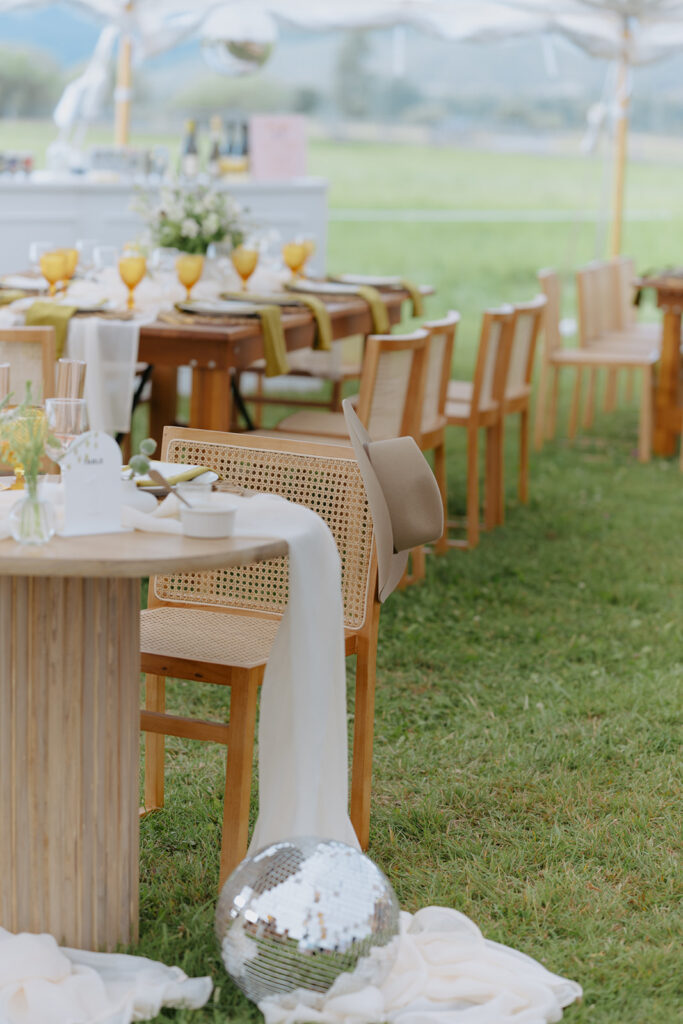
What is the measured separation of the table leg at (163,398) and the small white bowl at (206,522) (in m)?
3.45

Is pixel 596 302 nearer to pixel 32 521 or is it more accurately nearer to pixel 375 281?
pixel 375 281

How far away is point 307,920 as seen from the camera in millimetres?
1984

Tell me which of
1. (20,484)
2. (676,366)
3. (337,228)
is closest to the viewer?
(20,484)

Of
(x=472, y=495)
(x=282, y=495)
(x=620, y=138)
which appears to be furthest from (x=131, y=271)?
(x=620, y=138)

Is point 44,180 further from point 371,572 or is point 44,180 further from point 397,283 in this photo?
point 371,572

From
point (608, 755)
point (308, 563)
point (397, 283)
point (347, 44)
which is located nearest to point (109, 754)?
point (308, 563)

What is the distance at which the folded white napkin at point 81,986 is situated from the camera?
2.00 metres

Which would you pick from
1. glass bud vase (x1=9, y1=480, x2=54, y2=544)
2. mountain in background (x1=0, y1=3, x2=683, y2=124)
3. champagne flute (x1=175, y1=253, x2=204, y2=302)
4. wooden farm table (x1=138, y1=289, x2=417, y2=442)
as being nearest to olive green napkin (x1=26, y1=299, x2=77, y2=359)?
wooden farm table (x1=138, y1=289, x2=417, y2=442)

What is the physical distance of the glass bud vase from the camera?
1.90 meters

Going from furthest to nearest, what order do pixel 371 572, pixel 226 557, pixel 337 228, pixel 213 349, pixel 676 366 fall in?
pixel 337 228 → pixel 676 366 → pixel 213 349 → pixel 371 572 → pixel 226 557

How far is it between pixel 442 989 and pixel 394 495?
0.85 m

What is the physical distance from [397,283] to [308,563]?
371cm

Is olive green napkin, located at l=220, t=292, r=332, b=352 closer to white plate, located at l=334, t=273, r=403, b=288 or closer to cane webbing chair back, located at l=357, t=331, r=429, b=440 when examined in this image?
cane webbing chair back, located at l=357, t=331, r=429, b=440

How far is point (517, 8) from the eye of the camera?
26.3ft
